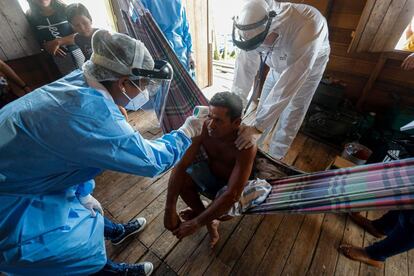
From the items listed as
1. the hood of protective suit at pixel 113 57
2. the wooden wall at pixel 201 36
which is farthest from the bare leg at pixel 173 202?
the wooden wall at pixel 201 36

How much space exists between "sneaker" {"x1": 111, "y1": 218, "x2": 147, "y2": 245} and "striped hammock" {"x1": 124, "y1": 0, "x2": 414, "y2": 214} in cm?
76

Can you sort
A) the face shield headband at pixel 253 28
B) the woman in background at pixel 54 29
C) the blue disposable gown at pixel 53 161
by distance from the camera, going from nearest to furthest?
the blue disposable gown at pixel 53 161
the face shield headband at pixel 253 28
the woman in background at pixel 54 29

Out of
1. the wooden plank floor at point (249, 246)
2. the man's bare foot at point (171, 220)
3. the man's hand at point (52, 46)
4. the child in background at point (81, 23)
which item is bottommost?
the wooden plank floor at point (249, 246)

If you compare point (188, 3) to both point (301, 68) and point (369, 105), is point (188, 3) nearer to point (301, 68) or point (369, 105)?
point (301, 68)

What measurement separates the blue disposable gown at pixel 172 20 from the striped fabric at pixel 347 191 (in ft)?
4.42

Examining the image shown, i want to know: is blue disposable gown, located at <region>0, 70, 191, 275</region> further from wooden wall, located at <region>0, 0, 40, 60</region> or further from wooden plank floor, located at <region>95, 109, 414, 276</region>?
wooden wall, located at <region>0, 0, 40, 60</region>

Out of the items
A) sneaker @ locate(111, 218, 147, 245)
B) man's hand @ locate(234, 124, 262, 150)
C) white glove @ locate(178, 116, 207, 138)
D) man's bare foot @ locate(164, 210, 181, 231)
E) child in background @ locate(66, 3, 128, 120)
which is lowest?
sneaker @ locate(111, 218, 147, 245)

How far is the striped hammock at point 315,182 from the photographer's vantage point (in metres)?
0.96

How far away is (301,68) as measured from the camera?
134 cm

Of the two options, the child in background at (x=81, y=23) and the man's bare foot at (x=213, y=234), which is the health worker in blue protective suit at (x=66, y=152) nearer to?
the man's bare foot at (x=213, y=234)

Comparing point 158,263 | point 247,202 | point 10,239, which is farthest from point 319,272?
point 10,239

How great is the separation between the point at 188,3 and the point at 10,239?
2.92 m

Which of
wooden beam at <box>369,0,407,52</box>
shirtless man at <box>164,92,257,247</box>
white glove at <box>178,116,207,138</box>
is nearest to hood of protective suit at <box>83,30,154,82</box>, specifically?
white glove at <box>178,116,207,138</box>

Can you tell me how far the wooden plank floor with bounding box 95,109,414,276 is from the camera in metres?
1.31
